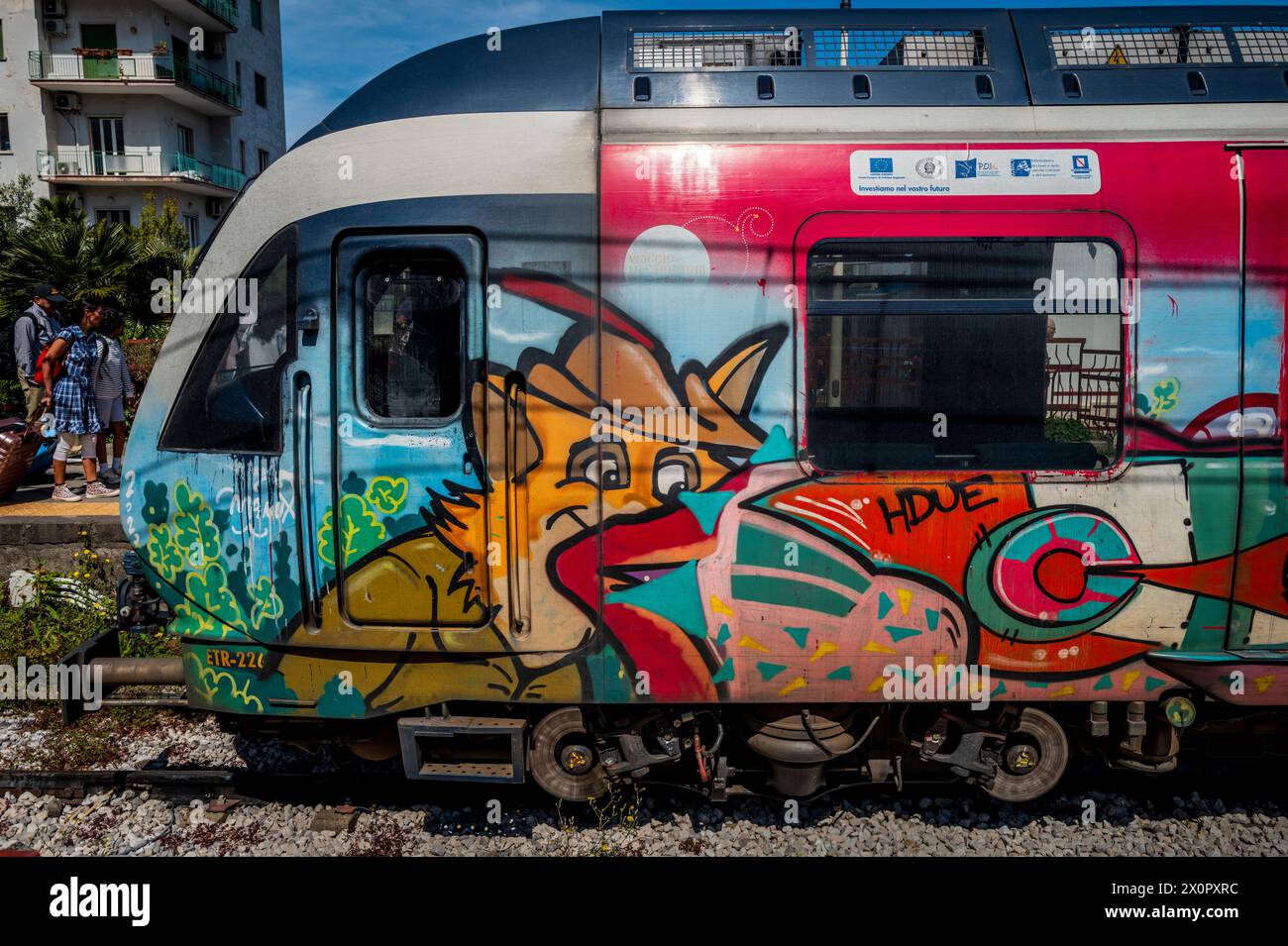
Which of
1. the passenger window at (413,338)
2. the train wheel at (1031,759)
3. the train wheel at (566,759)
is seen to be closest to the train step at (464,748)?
the train wheel at (566,759)

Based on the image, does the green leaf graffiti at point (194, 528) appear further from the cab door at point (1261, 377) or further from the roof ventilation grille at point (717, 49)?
the cab door at point (1261, 377)

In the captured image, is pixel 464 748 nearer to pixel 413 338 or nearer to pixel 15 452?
pixel 413 338

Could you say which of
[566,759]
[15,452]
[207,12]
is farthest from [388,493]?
[207,12]

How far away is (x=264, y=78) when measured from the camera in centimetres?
3912

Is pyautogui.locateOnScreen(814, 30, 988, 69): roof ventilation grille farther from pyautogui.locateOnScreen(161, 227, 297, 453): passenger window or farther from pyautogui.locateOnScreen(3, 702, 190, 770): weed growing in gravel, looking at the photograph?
pyautogui.locateOnScreen(3, 702, 190, 770): weed growing in gravel

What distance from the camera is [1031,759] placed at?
4457 mm

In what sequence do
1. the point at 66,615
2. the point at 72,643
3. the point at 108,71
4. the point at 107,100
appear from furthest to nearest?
1. the point at 107,100
2. the point at 108,71
3. the point at 66,615
4. the point at 72,643

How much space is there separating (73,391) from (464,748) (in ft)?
20.2

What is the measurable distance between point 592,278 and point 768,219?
834mm

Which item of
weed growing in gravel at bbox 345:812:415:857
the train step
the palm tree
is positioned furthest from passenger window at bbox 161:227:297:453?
the palm tree

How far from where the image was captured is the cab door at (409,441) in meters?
4.05

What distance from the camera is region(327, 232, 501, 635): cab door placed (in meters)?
4.05

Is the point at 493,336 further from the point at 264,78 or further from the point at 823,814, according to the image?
the point at 264,78
